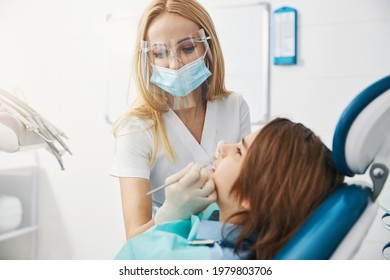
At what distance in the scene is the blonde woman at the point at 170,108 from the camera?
1525mm

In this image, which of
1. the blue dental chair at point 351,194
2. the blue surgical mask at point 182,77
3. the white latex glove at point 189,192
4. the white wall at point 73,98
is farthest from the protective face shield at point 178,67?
the blue dental chair at point 351,194

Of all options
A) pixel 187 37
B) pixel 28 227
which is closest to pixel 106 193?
pixel 28 227

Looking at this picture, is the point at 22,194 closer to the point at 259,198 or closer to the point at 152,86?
the point at 152,86

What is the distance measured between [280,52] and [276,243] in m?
0.67

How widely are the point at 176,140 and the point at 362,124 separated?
0.65 m

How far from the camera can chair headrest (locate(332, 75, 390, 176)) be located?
1.11 m

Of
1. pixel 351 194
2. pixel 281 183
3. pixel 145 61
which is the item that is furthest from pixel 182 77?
pixel 351 194

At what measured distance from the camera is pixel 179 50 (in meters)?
1.51

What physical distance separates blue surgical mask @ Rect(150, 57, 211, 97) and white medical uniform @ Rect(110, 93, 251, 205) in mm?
92

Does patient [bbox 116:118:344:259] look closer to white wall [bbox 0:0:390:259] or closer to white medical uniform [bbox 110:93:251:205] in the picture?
white medical uniform [bbox 110:93:251:205]

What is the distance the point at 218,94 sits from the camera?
1613 millimetres

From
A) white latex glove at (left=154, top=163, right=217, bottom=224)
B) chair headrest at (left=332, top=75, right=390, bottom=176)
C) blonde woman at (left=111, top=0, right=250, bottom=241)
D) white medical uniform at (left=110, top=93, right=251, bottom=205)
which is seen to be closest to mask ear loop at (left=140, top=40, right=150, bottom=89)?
blonde woman at (left=111, top=0, right=250, bottom=241)

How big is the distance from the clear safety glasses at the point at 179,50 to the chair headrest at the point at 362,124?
56cm

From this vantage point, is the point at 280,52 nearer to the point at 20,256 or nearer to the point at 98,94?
the point at 98,94
